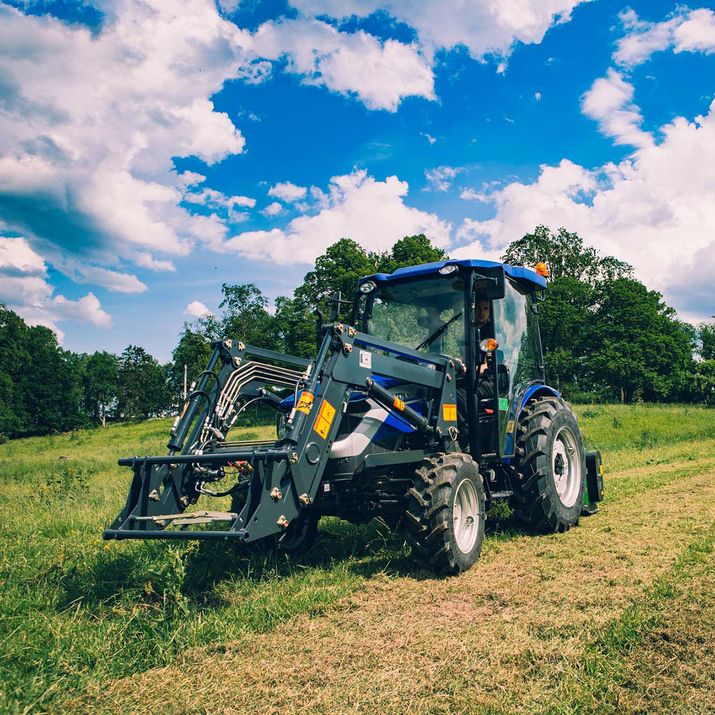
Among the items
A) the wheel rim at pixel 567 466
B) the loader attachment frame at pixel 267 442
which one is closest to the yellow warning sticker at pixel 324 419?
the loader attachment frame at pixel 267 442

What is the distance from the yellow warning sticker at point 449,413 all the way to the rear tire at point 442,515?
0.44 metres

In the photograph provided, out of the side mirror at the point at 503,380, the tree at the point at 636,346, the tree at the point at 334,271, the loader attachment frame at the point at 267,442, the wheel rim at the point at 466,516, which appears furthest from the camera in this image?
the tree at the point at 636,346

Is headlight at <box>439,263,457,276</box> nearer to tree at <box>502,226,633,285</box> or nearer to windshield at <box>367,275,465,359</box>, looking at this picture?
windshield at <box>367,275,465,359</box>

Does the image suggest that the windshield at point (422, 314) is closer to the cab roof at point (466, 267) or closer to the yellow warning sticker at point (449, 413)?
the cab roof at point (466, 267)

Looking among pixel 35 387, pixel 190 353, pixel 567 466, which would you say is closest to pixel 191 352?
pixel 190 353

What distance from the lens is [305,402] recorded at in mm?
4438

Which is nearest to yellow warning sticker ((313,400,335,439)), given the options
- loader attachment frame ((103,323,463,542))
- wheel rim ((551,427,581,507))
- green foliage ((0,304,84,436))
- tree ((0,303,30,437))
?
loader attachment frame ((103,323,463,542))

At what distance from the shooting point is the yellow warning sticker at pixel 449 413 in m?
5.57

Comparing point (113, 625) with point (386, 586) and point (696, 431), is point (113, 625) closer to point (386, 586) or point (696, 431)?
point (386, 586)

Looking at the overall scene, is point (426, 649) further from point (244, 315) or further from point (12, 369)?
point (12, 369)

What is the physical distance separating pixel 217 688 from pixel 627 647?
7.34ft

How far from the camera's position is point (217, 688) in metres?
3.07

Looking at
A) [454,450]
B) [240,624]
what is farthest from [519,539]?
[240,624]

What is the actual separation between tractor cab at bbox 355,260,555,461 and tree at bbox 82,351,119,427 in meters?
78.6
